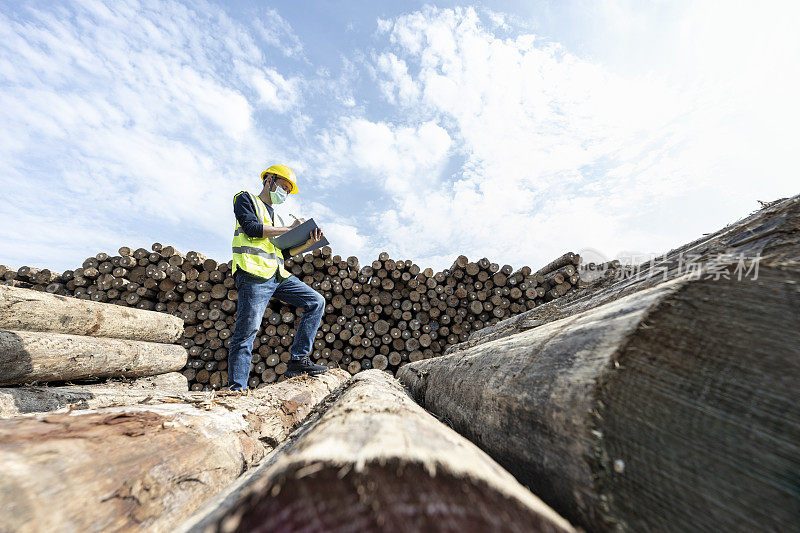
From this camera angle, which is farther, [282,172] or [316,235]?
[282,172]

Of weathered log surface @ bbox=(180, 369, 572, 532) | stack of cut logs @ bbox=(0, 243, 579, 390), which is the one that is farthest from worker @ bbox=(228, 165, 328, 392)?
weathered log surface @ bbox=(180, 369, 572, 532)

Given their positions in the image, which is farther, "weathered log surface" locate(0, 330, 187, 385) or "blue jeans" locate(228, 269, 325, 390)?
"blue jeans" locate(228, 269, 325, 390)

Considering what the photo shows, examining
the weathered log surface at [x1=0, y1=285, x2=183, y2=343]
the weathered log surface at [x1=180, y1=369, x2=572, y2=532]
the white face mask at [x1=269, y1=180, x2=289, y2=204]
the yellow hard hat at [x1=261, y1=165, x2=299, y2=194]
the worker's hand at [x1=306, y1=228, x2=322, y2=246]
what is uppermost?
the yellow hard hat at [x1=261, y1=165, x2=299, y2=194]

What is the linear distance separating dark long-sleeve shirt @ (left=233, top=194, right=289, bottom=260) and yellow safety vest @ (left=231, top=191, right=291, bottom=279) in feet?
0.13

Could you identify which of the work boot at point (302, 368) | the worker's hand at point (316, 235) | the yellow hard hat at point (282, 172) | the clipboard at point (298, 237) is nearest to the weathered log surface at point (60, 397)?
the work boot at point (302, 368)

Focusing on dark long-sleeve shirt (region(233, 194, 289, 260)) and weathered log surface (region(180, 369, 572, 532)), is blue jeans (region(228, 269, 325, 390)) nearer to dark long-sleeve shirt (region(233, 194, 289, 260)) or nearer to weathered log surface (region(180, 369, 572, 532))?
dark long-sleeve shirt (region(233, 194, 289, 260))

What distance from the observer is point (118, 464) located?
89 cm

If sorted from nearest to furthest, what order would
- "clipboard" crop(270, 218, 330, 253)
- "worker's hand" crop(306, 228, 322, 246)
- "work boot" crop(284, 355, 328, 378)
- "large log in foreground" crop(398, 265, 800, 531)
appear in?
"large log in foreground" crop(398, 265, 800, 531) → "clipboard" crop(270, 218, 330, 253) → "worker's hand" crop(306, 228, 322, 246) → "work boot" crop(284, 355, 328, 378)

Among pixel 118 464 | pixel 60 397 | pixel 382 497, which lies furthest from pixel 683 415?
pixel 60 397

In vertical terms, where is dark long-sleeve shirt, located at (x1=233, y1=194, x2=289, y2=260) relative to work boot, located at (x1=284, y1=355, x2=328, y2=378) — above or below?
above

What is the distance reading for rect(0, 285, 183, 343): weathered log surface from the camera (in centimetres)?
274

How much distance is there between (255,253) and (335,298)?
109 inches

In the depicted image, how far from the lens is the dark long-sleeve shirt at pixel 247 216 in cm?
319

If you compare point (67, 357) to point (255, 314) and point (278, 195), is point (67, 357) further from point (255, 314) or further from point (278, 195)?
point (278, 195)
